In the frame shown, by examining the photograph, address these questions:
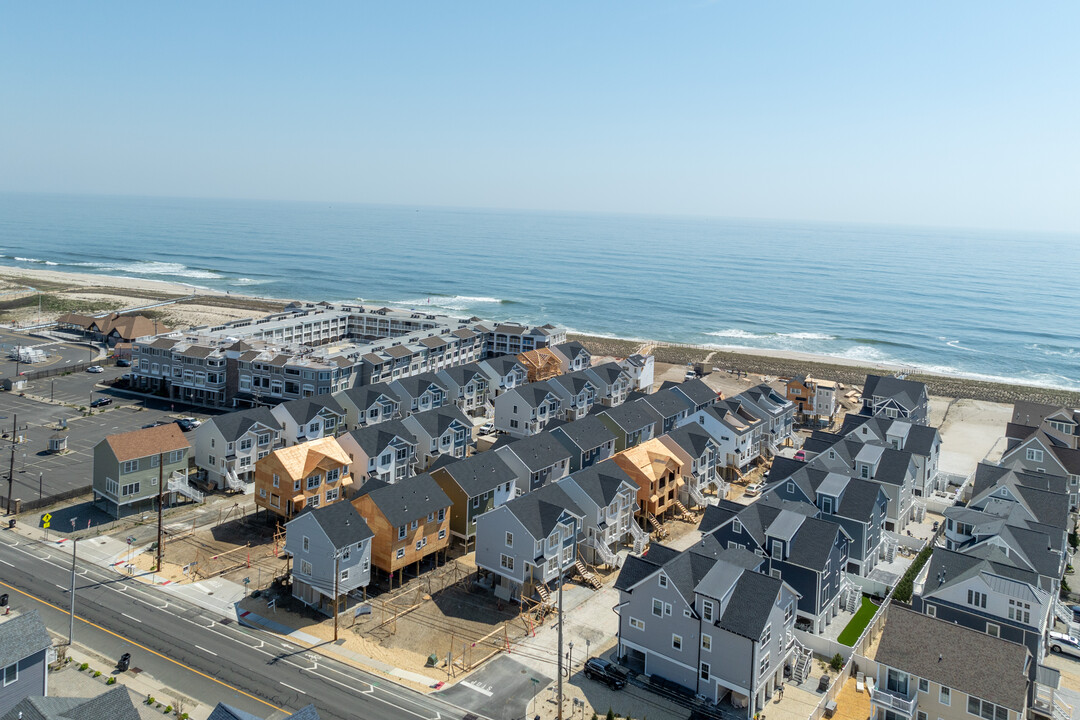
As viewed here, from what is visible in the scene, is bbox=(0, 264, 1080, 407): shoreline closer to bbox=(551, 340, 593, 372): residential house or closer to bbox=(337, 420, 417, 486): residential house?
→ bbox=(551, 340, 593, 372): residential house

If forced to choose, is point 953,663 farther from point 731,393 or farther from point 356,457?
point 731,393

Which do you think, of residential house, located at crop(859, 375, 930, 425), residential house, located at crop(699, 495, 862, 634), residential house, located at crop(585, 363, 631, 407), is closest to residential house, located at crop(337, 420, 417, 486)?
residential house, located at crop(699, 495, 862, 634)

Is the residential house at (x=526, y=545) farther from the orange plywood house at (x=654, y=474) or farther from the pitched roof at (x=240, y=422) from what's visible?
the pitched roof at (x=240, y=422)

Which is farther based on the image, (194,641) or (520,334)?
(520,334)

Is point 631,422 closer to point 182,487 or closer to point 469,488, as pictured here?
point 469,488

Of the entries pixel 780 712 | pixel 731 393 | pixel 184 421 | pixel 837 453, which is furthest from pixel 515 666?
pixel 731 393
